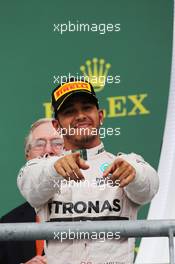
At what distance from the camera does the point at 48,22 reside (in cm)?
279

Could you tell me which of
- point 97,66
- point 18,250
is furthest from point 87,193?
point 97,66

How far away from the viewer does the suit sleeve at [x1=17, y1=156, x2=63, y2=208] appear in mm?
1306

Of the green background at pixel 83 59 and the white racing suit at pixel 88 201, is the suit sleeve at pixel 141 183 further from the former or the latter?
the green background at pixel 83 59

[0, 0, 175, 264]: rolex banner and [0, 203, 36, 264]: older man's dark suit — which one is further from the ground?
[0, 0, 175, 264]: rolex banner

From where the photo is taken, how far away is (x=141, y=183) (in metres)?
1.31

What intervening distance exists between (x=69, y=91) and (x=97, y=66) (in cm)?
124

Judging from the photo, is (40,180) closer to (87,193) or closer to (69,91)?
(87,193)

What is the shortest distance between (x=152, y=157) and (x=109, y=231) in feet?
4.97

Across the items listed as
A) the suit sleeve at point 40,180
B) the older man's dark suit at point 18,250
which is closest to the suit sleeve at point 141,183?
the suit sleeve at point 40,180

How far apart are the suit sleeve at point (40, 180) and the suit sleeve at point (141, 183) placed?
127 mm

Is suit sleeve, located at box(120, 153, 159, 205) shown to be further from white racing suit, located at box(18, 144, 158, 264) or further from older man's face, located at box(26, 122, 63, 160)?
older man's face, located at box(26, 122, 63, 160)

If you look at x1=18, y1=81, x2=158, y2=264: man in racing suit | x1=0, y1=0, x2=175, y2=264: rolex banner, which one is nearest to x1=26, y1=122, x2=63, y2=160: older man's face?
x1=0, y1=0, x2=175, y2=264: rolex banner

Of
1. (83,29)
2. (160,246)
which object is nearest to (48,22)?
(83,29)

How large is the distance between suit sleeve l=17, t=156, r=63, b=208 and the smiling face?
5 cm
